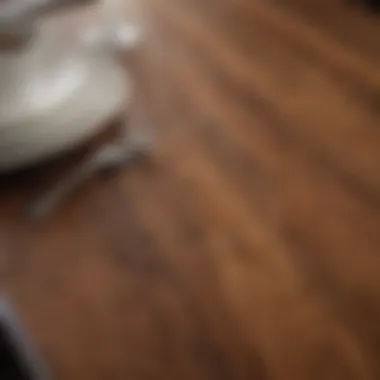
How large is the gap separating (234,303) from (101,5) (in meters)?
0.94

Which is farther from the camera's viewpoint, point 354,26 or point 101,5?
point 101,5

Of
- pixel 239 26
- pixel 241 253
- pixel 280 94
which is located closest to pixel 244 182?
pixel 241 253

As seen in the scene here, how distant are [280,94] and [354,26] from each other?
12.7 inches

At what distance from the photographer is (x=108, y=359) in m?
0.59

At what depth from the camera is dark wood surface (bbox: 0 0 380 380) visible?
59cm

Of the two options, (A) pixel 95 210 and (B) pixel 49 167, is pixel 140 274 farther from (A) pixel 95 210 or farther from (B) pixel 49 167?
(B) pixel 49 167

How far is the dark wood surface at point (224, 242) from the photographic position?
1.94 ft

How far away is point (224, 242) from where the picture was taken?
71 cm

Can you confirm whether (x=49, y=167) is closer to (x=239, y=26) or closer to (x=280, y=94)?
(x=280, y=94)

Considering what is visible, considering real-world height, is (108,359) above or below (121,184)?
below

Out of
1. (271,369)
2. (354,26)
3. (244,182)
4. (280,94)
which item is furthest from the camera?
(354,26)

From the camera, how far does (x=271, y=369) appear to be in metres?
0.57

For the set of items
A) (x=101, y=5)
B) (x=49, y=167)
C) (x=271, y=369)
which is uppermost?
(x=101, y=5)

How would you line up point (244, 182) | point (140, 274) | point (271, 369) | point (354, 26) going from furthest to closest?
point (354, 26)
point (244, 182)
point (140, 274)
point (271, 369)
